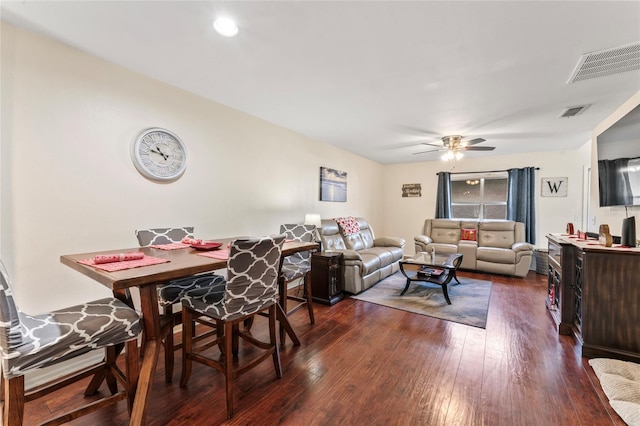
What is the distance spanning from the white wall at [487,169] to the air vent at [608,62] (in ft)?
11.4

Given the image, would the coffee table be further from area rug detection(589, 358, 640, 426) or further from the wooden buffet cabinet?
area rug detection(589, 358, 640, 426)

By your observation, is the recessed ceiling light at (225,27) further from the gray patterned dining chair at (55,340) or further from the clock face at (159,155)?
the gray patterned dining chair at (55,340)

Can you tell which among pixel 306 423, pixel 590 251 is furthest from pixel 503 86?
pixel 306 423

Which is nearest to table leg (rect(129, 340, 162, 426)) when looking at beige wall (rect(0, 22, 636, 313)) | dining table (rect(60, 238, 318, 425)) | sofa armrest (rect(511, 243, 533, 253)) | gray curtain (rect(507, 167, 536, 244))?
dining table (rect(60, 238, 318, 425))

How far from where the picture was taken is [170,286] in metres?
2.12

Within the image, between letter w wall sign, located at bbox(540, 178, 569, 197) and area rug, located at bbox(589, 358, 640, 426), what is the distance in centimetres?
412

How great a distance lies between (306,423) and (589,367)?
2.19 metres

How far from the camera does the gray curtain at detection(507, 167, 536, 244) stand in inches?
210

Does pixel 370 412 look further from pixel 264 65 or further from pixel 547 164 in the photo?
pixel 547 164

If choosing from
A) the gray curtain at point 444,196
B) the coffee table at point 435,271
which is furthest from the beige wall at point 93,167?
the gray curtain at point 444,196

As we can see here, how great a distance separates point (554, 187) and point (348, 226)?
406cm

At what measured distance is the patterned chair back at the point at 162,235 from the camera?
2.25 meters

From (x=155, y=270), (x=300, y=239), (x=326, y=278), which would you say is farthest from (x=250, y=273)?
(x=326, y=278)

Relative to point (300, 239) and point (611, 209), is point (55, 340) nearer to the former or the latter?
point (300, 239)
